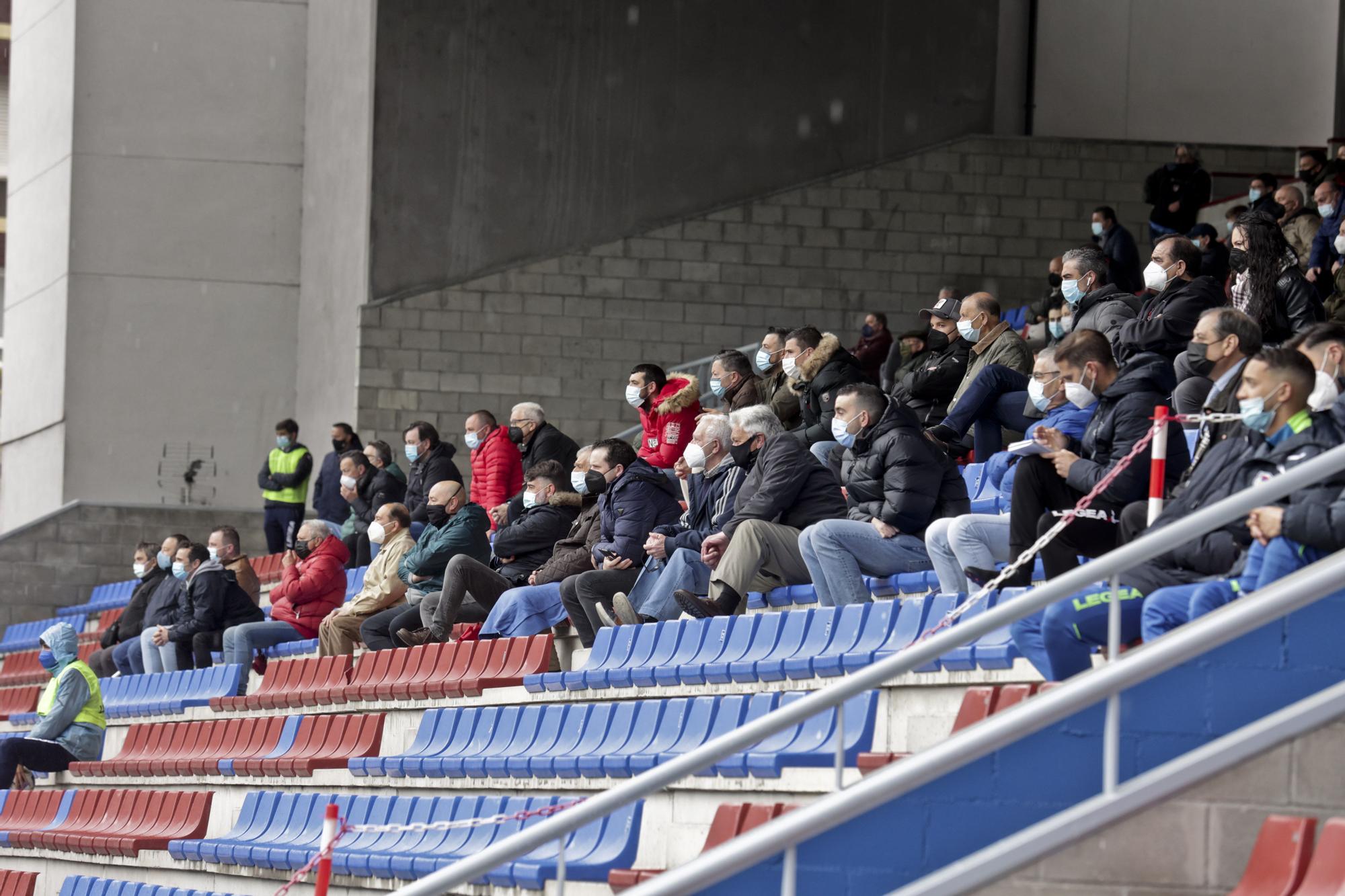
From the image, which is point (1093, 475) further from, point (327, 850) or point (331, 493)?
point (331, 493)

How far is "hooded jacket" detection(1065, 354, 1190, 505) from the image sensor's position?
219 inches

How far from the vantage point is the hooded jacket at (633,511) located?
329 inches

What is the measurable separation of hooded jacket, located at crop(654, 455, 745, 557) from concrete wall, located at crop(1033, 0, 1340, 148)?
996 centimetres

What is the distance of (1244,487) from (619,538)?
3.95 meters

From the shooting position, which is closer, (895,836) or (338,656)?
(895,836)

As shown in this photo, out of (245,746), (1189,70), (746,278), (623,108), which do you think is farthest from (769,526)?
(1189,70)

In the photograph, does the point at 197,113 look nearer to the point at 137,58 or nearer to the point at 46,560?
the point at 137,58

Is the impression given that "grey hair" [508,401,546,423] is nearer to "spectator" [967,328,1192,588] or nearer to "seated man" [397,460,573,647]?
"seated man" [397,460,573,647]

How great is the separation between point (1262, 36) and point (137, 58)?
33.5 feet

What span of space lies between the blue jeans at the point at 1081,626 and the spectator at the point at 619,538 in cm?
345


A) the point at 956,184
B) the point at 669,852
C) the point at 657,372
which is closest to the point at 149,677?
the point at 657,372

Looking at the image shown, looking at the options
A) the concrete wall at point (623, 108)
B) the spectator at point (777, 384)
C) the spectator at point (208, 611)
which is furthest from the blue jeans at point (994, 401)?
the concrete wall at point (623, 108)

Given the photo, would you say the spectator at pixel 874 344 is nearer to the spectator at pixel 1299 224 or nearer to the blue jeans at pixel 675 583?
the spectator at pixel 1299 224

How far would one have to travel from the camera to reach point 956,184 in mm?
17125
